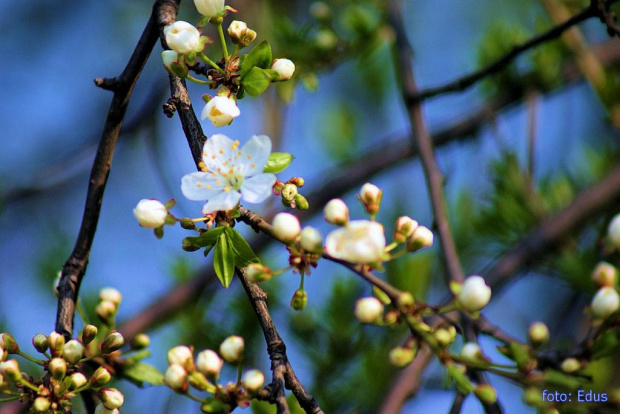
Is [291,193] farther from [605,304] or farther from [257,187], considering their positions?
[605,304]

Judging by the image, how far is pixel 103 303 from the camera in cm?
103

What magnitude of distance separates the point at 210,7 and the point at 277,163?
0.21 metres

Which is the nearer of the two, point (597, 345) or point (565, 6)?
point (597, 345)

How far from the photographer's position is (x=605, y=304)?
83 cm

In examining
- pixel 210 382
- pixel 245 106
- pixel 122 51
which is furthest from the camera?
pixel 122 51

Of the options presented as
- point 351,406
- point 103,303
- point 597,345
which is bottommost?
point 351,406

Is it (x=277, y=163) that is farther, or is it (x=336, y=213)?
(x=277, y=163)

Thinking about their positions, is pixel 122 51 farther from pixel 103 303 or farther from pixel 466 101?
pixel 103 303

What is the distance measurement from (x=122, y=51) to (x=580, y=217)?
2782 mm

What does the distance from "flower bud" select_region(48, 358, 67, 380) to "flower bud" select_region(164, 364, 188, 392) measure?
133mm

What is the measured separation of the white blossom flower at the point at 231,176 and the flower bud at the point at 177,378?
0.20 metres

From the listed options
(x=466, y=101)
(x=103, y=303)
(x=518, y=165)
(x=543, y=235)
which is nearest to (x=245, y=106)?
(x=466, y=101)

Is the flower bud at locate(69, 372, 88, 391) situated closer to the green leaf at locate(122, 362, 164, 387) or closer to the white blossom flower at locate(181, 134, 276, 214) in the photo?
the green leaf at locate(122, 362, 164, 387)

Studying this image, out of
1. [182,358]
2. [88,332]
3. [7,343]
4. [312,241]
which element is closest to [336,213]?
[312,241]
